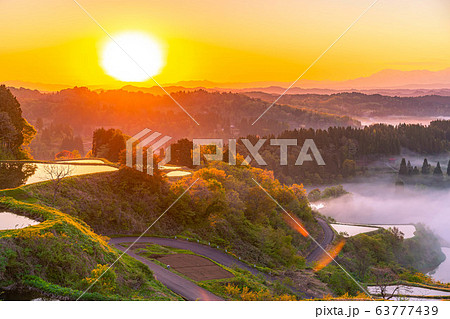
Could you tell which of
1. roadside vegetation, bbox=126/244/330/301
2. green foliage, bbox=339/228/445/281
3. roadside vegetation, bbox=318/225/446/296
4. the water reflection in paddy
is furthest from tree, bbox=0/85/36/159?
green foliage, bbox=339/228/445/281

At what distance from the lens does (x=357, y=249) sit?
6247 centimetres

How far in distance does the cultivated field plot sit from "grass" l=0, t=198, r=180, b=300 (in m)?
5.25

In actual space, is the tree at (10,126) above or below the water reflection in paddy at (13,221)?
above

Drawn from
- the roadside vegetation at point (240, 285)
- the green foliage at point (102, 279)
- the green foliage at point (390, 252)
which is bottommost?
the green foliage at point (390, 252)

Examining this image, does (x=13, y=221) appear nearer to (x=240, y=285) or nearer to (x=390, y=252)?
(x=240, y=285)

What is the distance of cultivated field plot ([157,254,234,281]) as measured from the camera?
24.1 metres

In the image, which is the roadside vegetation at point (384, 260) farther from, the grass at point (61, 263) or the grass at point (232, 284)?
the grass at point (61, 263)

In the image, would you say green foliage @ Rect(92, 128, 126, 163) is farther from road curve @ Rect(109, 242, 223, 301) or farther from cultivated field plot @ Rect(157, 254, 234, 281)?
road curve @ Rect(109, 242, 223, 301)

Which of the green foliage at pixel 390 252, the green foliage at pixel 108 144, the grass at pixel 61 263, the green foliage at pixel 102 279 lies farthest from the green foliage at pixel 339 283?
the green foliage at pixel 108 144

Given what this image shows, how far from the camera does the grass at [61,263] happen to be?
13086 mm

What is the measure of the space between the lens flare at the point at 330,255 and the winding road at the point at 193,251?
32.3 inches

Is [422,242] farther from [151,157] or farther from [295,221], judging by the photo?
[151,157]

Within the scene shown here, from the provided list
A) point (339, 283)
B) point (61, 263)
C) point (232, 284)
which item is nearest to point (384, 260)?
point (339, 283)
